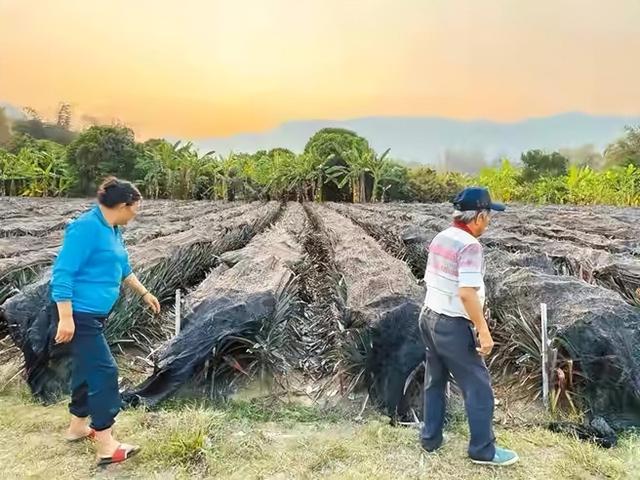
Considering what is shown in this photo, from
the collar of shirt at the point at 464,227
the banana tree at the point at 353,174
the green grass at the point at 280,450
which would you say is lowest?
the green grass at the point at 280,450

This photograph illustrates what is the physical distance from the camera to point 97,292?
2.52 meters

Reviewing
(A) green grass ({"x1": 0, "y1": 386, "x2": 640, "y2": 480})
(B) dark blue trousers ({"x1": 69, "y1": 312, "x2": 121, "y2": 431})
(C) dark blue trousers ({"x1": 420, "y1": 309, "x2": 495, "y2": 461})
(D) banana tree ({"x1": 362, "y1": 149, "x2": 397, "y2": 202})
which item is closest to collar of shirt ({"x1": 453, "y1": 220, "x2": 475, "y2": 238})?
(C) dark blue trousers ({"x1": 420, "y1": 309, "x2": 495, "y2": 461})

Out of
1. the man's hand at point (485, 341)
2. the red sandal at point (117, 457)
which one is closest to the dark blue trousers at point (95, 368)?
the red sandal at point (117, 457)

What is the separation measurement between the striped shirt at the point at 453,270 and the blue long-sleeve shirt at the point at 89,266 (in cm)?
152

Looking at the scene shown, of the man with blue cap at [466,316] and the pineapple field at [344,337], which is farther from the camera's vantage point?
the pineapple field at [344,337]

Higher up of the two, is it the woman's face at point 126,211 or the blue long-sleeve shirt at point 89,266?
the woman's face at point 126,211

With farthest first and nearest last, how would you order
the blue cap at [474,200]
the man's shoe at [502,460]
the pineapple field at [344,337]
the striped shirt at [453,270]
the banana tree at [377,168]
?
the banana tree at [377,168] → the pineapple field at [344,337] → the man's shoe at [502,460] → the blue cap at [474,200] → the striped shirt at [453,270]

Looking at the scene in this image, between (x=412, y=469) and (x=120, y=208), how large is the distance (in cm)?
184

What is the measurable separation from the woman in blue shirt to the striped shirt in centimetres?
147

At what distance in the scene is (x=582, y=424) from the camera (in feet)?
9.30

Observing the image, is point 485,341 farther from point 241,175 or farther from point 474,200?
point 241,175

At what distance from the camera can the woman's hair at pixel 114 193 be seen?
2.50 metres

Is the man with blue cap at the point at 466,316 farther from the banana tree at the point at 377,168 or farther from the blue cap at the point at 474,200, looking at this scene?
the banana tree at the point at 377,168

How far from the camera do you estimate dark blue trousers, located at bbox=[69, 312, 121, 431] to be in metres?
2.51
